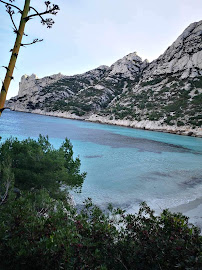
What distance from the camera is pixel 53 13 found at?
3.16 meters

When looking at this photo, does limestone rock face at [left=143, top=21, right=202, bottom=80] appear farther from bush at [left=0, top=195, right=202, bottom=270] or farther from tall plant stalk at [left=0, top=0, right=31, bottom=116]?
bush at [left=0, top=195, right=202, bottom=270]

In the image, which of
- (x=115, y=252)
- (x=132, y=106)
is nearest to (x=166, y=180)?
(x=115, y=252)

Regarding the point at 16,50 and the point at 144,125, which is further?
the point at 144,125

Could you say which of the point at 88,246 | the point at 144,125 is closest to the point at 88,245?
the point at 88,246

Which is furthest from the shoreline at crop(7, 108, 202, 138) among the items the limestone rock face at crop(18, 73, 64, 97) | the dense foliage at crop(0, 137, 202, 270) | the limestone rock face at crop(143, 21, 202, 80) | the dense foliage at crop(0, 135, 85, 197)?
the limestone rock face at crop(18, 73, 64, 97)

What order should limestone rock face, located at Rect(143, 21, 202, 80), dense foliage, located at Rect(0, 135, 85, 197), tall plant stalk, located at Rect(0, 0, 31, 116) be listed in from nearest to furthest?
tall plant stalk, located at Rect(0, 0, 31, 116) → dense foliage, located at Rect(0, 135, 85, 197) → limestone rock face, located at Rect(143, 21, 202, 80)

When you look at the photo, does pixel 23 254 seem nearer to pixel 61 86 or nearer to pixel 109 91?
pixel 109 91

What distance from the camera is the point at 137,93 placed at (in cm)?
9681

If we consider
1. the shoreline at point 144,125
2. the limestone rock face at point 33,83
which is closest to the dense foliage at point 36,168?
the shoreline at point 144,125

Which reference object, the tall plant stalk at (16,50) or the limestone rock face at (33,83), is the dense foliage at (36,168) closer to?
the tall plant stalk at (16,50)

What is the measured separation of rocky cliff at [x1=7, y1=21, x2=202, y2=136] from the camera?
65.3 meters

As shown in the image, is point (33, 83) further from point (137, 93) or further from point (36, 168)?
point (36, 168)

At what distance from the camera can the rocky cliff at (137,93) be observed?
65.3 m

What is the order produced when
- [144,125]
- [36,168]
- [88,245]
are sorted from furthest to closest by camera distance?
[144,125], [36,168], [88,245]
